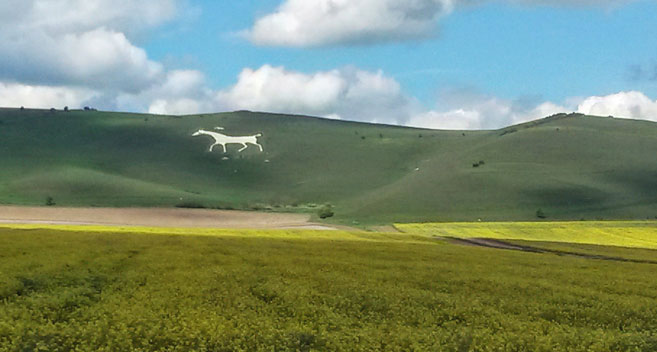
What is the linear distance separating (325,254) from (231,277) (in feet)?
54.4

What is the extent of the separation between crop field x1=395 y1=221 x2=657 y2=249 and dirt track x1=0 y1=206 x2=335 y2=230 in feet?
64.2

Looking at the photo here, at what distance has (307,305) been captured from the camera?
27281 mm

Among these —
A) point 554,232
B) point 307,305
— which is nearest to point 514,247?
point 554,232

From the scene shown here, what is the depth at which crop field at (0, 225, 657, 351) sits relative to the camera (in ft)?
72.6

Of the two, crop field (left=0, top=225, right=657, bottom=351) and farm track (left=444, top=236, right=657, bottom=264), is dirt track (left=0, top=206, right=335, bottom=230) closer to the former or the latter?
farm track (left=444, top=236, right=657, bottom=264)

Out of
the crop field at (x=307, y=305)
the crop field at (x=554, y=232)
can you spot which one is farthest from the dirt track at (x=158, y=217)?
the crop field at (x=307, y=305)

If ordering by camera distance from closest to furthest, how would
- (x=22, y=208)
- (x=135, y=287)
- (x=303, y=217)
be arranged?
(x=135, y=287)
(x=22, y=208)
(x=303, y=217)

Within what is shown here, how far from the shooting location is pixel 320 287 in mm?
31844

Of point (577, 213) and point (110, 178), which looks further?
point (110, 178)

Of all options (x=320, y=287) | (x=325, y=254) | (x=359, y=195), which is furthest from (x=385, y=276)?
(x=359, y=195)

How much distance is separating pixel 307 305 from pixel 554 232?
8907cm

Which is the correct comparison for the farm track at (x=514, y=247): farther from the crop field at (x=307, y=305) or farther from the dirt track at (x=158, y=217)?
the dirt track at (x=158, y=217)

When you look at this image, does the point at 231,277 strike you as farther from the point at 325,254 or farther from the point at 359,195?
the point at 359,195

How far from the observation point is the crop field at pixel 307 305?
2212 cm
